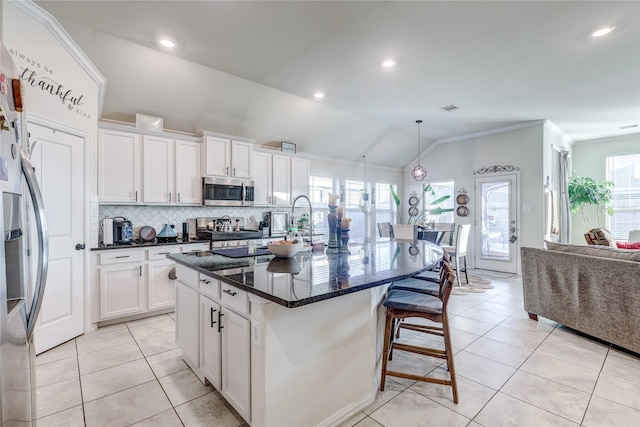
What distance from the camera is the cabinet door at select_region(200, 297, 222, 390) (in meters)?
1.91

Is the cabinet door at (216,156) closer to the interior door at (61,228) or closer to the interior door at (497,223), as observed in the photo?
the interior door at (61,228)

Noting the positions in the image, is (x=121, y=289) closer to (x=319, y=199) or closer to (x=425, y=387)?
(x=425, y=387)

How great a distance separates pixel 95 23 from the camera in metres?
2.77

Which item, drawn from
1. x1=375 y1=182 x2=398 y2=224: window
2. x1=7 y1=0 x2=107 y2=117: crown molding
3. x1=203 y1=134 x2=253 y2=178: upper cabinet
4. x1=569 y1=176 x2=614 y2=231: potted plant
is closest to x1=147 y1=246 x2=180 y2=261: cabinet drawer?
x1=203 y1=134 x2=253 y2=178: upper cabinet

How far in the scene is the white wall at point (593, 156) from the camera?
658cm

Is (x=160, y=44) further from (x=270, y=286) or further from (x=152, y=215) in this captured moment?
(x=270, y=286)

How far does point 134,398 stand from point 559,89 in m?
6.04

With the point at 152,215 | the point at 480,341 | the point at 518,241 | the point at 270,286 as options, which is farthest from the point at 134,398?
the point at 518,241

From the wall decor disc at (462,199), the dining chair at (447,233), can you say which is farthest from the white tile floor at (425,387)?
the wall decor disc at (462,199)

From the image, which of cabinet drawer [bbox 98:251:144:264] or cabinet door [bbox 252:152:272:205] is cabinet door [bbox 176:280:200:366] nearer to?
cabinet drawer [bbox 98:251:144:264]

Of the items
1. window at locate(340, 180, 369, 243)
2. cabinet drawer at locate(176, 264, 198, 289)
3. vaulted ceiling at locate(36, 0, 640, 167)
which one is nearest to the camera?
cabinet drawer at locate(176, 264, 198, 289)

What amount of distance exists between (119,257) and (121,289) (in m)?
0.37

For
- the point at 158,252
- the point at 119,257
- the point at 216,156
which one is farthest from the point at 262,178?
the point at 119,257

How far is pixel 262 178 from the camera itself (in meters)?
5.07
